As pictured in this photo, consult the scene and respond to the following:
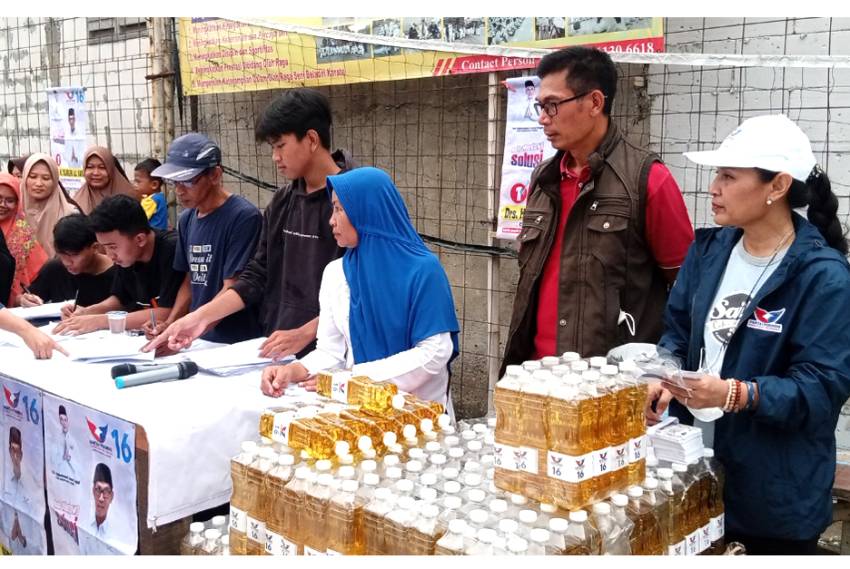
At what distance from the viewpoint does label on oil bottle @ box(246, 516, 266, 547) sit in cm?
166

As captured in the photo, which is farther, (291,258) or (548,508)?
(291,258)

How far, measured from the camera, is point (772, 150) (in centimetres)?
180

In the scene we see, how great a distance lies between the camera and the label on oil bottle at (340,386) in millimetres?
2002

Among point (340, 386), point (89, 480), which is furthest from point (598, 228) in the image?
point (89, 480)

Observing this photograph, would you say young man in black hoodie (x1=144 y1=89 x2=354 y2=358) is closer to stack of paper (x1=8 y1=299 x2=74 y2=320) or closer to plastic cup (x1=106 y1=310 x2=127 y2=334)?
plastic cup (x1=106 y1=310 x2=127 y2=334)

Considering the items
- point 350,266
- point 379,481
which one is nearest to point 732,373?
point 379,481

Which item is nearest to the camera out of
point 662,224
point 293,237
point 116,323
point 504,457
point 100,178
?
point 504,457

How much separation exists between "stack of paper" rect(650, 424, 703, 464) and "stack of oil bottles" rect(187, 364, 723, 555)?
0.08ft

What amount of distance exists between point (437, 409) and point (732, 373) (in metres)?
0.73

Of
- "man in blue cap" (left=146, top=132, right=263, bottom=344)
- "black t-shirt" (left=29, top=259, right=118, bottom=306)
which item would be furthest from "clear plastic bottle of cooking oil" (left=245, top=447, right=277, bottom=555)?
"black t-shirt" (left=29, top=259, right=118, bottom=306)

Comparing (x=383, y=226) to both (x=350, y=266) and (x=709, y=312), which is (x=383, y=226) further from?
A: (x=709, y=312)

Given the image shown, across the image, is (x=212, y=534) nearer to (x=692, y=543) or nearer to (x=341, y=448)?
(x=341, y=448)

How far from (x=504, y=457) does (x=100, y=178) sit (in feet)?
16.3

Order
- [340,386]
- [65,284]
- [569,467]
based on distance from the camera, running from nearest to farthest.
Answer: [569,467] < [340,386] < [65,284]
